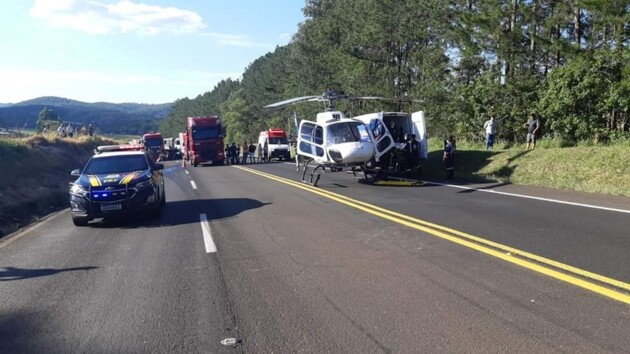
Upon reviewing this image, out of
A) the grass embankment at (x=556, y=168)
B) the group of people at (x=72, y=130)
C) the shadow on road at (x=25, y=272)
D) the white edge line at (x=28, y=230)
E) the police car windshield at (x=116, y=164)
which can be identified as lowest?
the white edge line at (x=28, y=230)

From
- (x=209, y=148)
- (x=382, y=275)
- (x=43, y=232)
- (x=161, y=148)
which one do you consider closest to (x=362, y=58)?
(x=209, y=148)

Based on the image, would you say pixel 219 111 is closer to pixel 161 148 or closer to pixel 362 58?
pixel 161 148

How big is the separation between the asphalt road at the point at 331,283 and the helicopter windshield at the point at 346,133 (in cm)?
720

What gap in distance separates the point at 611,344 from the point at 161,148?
5383 centimetres

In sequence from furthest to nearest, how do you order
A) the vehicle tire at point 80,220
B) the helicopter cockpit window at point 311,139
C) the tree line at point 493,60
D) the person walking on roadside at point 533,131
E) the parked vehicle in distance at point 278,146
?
the parked vehicle in distance at point 278,146 < the tree line at point 493,60 < the person walking on roadside at point 533,131 < the helicopter cockpit window at point 311,139 < the vehicle tire at point 80,220

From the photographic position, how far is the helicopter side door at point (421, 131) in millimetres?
20859

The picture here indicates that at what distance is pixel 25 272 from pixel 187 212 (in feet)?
18.5

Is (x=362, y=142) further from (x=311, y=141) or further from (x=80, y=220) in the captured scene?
(x=80, y=220)

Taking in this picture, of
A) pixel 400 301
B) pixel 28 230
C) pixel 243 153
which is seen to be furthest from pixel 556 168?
pixel 243 153

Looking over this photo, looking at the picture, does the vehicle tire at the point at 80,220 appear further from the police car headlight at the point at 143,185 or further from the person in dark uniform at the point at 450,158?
the person in dark uniform at the point at 450,158

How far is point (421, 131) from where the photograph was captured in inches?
829

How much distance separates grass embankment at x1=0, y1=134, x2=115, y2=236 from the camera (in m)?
15.7

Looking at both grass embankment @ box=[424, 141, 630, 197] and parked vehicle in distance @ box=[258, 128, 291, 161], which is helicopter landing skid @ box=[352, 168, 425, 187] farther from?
parked vehicle in distance @ box=[258, 128, 291, 161]

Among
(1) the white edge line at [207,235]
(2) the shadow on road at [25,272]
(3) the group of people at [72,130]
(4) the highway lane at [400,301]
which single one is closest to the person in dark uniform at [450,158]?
(1) the white edge line at [207,235]
